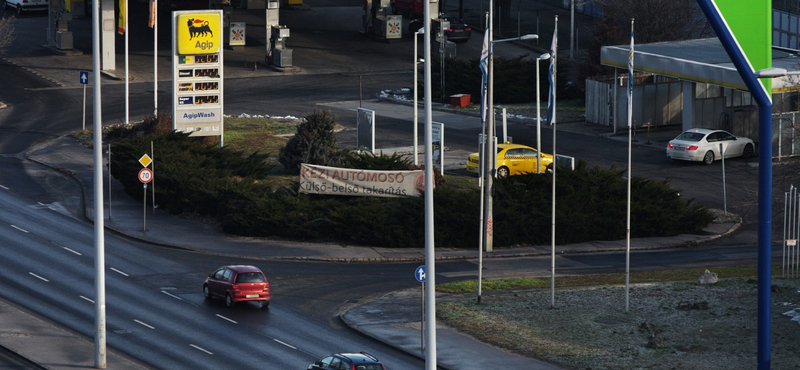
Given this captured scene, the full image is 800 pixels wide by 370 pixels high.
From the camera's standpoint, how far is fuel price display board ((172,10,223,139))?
52000 mm

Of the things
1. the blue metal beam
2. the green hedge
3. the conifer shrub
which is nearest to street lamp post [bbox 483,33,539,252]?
the green hedge

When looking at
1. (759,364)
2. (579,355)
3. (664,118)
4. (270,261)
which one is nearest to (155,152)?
(270,261)

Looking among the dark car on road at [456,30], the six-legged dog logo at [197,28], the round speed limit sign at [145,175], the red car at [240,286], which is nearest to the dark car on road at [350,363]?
the red car at [240,286]

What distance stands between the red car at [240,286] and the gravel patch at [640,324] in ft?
17.0

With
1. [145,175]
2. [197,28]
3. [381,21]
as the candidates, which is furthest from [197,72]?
[381,21]

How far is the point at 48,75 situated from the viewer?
73.4 m

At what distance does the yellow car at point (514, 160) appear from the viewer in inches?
2021

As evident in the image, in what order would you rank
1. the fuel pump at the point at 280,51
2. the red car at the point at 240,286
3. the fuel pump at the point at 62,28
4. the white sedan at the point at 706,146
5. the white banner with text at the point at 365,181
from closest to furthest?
the red car at the point at 240,286 < the white banner with text at the point at 365,181 < the white sedan at the point at 706,146 < the fuel pump at the point at 62,28 < the fuel pump at the point at 280,51

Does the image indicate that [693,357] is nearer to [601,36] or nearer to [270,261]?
[270,261]

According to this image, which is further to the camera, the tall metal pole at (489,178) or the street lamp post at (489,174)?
the street lamp post at (489,174)

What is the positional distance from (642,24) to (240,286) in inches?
1801

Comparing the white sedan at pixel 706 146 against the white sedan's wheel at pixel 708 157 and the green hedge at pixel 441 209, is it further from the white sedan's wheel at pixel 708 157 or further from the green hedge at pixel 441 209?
the green hedge at pixel 441 209

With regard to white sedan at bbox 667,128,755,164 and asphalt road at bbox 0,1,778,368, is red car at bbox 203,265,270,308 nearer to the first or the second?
asphalt road at bbox 0,1,778,368

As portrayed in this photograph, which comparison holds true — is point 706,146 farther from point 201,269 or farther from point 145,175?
point 201,269
